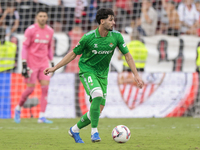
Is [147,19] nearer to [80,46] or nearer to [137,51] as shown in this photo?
[137,51]

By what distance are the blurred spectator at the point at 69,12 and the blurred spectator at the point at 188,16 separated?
267 cm

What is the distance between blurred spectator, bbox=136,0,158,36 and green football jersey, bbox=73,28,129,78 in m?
5.14

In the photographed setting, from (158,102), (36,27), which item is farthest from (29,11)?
(158,102)

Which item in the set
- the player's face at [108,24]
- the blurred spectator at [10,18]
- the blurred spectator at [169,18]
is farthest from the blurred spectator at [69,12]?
the player's face at [108,24]

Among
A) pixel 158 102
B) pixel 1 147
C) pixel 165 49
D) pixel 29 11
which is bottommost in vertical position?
pixel 158 102

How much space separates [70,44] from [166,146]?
19.3 feet

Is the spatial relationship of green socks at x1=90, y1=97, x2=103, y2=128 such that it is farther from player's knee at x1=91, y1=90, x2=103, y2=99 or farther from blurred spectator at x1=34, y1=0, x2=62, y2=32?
blurred spectator at x1=34, y1=0, x2=62, y2=32

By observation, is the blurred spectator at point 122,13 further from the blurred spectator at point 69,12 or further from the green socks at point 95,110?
the green socks at point 95,110

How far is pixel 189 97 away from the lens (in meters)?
9.35

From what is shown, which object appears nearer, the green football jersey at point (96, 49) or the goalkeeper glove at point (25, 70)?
the green football jersey at point (96, 49)

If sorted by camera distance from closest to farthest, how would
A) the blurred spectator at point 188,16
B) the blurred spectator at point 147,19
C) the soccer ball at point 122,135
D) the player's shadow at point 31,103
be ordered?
1. the soccer ball at point 122,135
2. the player's shadow at point 31,103
3. the blurred spectator at point 188,16
4. the blurred spectator at point 147,19

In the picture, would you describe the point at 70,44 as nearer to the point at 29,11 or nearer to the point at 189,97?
the point at 29,11

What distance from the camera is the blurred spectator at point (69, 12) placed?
10.5 meters

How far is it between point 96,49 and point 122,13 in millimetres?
5760
